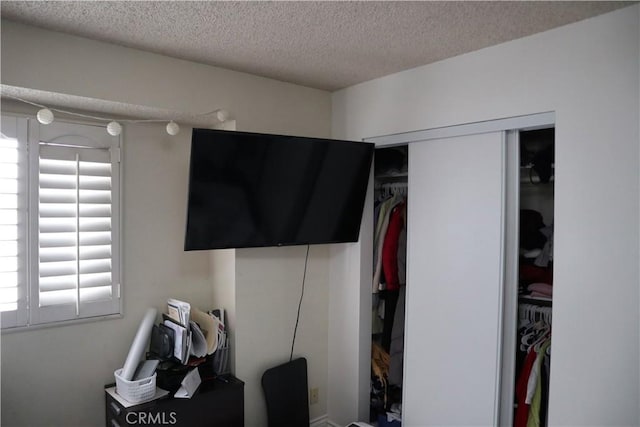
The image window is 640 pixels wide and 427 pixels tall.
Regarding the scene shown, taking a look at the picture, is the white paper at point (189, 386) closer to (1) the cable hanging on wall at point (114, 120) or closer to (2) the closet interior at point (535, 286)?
(1) the cable hanging on wall at point (114, 120)

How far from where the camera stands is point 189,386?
243cm

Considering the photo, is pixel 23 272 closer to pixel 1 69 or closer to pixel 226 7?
pixel 1 69

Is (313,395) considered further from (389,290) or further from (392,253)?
(392,253)

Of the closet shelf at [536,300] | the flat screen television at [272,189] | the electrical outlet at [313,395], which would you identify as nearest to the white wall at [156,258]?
the electrical outlet at [313,395]

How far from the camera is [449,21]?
200 cm

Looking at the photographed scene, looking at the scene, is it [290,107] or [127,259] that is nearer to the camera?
[127,259]

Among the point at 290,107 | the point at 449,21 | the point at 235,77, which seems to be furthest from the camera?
the point at 290,107

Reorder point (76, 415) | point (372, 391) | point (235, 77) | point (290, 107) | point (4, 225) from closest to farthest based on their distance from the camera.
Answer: point (4, 225)
point (76, 415)
point (235, 77)
point (290, 107)
point (372, 391)

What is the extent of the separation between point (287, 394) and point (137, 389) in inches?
38.4

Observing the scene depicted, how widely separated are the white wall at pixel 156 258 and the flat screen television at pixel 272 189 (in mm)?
298

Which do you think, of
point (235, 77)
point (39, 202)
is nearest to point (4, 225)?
point (39, 202)

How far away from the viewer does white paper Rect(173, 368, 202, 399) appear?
2406 mm

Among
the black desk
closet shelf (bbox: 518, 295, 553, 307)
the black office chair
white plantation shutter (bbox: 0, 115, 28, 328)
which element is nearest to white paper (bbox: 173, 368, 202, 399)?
the black desk

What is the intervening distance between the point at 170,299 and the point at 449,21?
2113 millimetres
